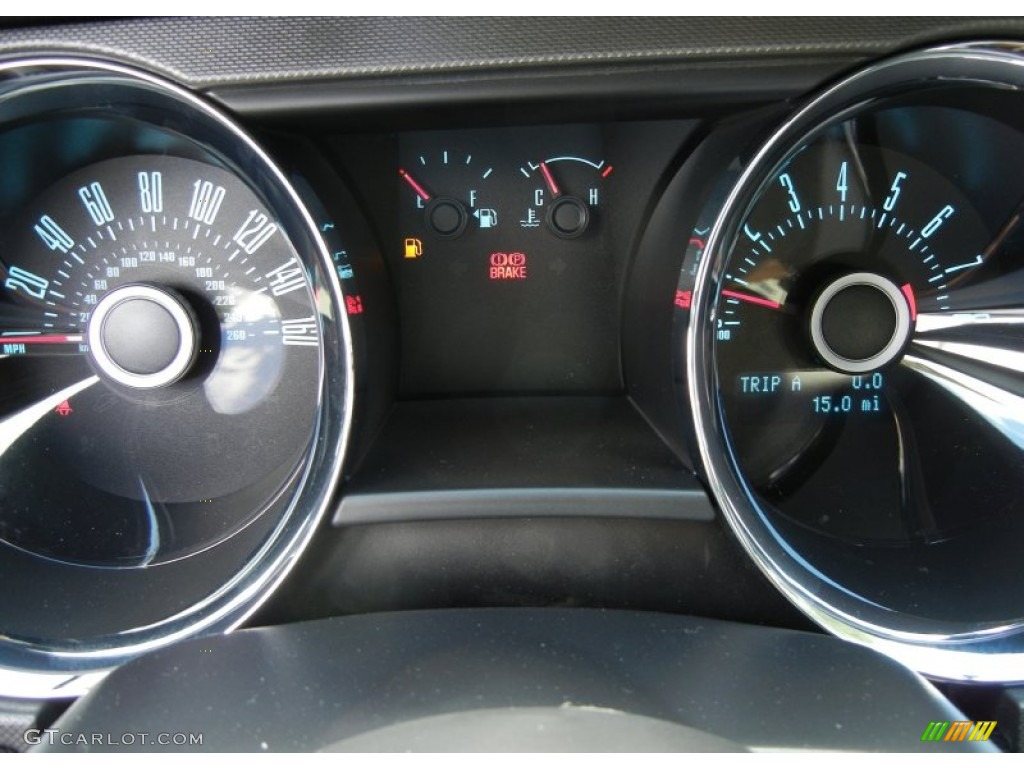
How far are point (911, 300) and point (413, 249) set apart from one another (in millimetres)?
1186

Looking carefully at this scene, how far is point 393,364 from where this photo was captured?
6.88 feet

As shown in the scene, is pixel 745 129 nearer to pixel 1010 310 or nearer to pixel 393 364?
pixel 1010 310

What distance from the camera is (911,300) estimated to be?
78.4 inches

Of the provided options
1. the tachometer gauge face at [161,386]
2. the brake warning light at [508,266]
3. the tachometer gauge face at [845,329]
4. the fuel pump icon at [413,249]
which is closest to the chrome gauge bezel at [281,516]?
the tachometer gauge face at [161,386]

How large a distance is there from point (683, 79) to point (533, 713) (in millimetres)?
1086

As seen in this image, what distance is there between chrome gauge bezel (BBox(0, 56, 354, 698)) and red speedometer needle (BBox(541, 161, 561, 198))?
2.31 feet

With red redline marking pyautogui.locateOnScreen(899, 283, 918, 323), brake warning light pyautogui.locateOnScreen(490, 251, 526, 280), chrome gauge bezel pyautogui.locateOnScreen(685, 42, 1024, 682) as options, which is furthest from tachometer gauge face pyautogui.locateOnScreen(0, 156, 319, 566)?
red redline marking pyautogui.locateOnScreen(899, 283, 918, 323)

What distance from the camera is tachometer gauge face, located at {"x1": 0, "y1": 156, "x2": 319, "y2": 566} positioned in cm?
202

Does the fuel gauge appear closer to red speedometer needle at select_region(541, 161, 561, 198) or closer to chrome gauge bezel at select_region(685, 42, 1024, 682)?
red speedometer needle at select_region(541, 161, 561, 198)

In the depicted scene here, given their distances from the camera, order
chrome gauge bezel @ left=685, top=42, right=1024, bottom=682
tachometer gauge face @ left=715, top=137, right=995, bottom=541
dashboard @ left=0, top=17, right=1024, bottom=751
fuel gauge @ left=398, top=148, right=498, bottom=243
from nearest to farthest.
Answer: dashboard @ left=0, top=17, right=1024, bottom=751 < chrome gauge bezel @ left=685, top=42, right=1024, bottom=682 < tachometer gauge face @ left=715, top=137, right=995, bottom=541 < fuel gauge @ left=398, top=148, right=498, bottom=243

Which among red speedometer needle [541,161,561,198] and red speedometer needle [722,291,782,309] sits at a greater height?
red speedometer needle [541,161,561,198]

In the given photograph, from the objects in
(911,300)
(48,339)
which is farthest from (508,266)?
(48,339)

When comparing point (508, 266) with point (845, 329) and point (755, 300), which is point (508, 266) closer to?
A: point (755, 300)

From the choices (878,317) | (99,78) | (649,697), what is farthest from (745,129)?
(99,78)
